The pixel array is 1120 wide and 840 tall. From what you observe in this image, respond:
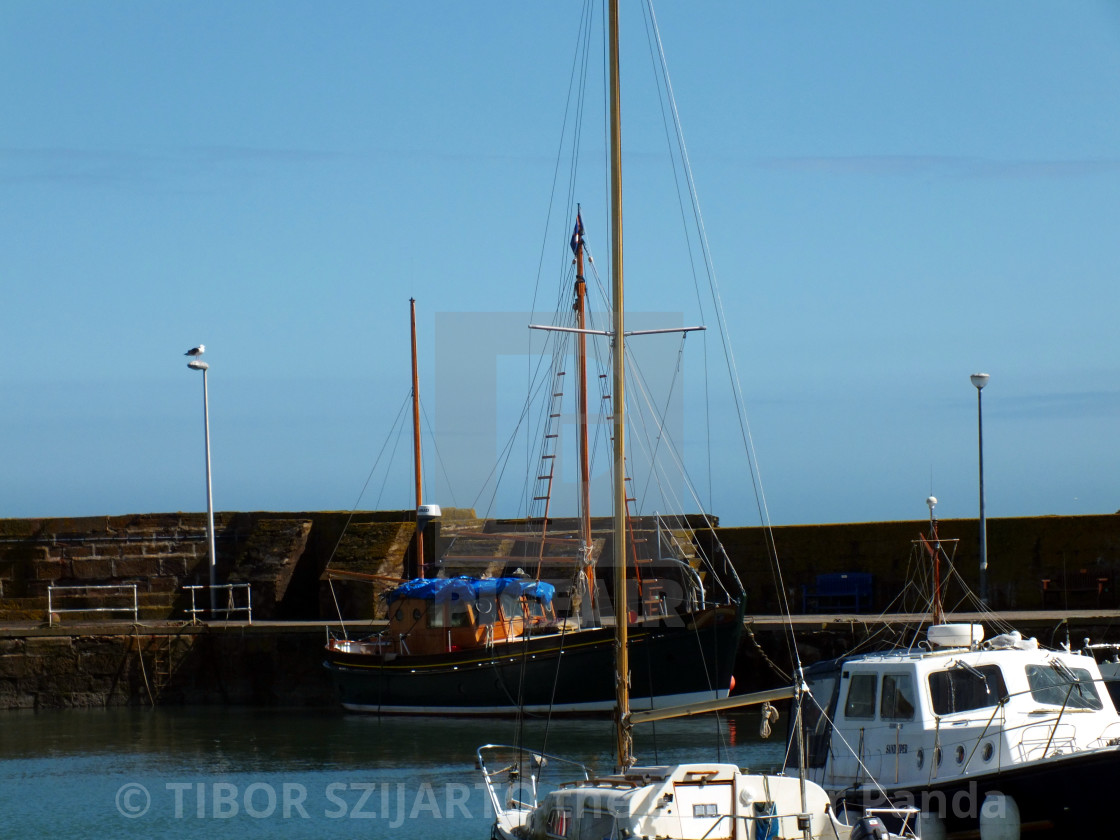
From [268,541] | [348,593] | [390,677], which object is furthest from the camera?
[268,541]

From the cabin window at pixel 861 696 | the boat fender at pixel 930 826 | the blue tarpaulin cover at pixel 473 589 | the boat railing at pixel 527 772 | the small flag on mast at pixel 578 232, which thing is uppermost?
the small flag on mast at pixel 578 232

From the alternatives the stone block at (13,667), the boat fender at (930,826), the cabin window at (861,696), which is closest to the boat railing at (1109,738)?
the boat fender at (930,826)

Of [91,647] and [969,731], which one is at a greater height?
[969,731]

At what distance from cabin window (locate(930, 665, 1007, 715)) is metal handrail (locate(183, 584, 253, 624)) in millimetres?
17504

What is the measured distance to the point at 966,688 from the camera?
12688mm

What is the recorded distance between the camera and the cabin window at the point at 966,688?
1260 centimetres

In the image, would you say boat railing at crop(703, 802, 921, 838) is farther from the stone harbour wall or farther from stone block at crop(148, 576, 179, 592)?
stone block at crop(148, 576, 179, 592)

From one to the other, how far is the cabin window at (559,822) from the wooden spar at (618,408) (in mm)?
979

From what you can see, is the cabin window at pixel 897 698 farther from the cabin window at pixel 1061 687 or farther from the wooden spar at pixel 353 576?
the wooden spar at pixel 353 576

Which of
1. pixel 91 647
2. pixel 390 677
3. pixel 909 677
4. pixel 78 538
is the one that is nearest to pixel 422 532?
pixel 390 677

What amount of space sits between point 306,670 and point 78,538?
815cm

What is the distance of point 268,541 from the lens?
29953 mm

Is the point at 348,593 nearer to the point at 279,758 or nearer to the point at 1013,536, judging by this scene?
the point at 279,758
